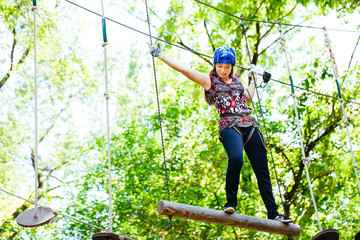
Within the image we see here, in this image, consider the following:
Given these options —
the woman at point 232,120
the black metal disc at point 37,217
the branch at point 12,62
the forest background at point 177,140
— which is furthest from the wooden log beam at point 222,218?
the branch at point 12,62

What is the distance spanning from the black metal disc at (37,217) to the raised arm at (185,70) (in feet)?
4.36

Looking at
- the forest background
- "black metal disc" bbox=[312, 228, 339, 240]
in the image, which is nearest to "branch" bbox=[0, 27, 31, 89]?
the forest background

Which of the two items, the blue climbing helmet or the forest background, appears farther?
the forest background

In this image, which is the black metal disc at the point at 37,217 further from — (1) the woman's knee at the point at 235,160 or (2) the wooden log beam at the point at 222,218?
(1) the woman's knee at the point at 235,160

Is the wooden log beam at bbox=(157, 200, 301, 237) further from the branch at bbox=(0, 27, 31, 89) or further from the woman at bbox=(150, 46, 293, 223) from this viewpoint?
the branch at bbox=(0, 27, 31, 89)

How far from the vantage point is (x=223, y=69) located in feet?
11.4

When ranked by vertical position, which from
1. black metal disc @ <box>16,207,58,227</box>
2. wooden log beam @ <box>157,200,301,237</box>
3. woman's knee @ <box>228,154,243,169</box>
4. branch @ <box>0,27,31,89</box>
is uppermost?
branch @ <box>0,27,31,89</box>

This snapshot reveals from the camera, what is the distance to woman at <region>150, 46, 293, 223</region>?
10.7ft

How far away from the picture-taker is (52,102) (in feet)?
35.2

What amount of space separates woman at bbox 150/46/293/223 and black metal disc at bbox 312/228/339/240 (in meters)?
0.39

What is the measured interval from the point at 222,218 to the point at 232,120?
700 mm

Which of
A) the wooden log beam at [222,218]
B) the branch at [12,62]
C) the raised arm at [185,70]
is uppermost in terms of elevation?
the branch at [12,62]

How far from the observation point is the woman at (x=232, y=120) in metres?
3.27

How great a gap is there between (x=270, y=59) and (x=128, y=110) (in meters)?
3.59
